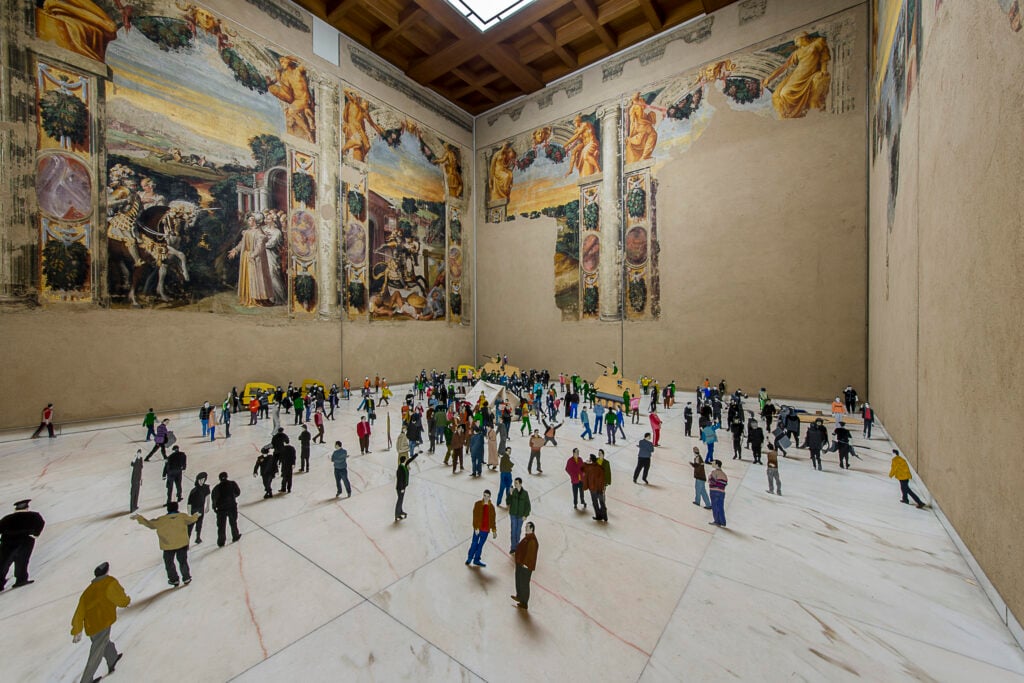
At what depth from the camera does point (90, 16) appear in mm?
12594

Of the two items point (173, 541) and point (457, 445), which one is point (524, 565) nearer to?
point (173, 541)

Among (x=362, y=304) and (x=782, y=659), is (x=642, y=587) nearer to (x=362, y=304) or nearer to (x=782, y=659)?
(x=782, y=659)

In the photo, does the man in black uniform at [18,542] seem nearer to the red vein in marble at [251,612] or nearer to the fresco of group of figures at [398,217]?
the red vein in marble at [251,612]

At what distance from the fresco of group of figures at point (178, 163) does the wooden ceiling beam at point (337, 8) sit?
10.2ft

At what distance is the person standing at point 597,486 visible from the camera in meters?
6.31

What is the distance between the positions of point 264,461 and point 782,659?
7918 mm

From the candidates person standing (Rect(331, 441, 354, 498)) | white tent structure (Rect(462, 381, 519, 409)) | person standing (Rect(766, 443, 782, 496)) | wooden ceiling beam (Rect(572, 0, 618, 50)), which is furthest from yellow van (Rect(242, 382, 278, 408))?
wooden ceiling beam (Rect(572, 0, 618, 50))

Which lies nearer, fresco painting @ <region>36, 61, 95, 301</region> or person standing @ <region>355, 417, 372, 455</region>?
person standing @ <region>355, 417, 372, 455</region>

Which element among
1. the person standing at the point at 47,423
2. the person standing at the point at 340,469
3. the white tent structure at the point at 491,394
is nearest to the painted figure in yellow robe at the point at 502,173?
the white tent structure at the point at 491,394

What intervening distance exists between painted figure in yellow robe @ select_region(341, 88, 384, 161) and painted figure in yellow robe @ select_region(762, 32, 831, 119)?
18.4 meters

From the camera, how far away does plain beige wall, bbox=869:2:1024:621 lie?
13.1 feet

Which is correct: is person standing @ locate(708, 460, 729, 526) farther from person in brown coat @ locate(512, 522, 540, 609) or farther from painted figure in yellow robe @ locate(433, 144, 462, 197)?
painted figure in yellow robe @ locate(433, 144, 462, 197)

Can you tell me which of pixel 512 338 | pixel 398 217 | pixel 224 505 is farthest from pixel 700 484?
pixel 398 217

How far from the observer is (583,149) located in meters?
21.5
